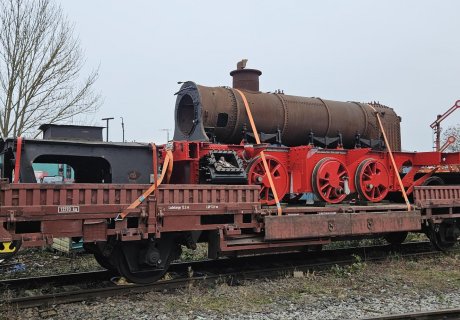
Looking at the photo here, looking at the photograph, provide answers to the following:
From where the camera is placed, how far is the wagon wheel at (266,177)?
8453mm

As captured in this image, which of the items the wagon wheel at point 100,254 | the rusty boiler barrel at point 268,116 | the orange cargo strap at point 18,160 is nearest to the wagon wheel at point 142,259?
the wagon wheel at point 100,254

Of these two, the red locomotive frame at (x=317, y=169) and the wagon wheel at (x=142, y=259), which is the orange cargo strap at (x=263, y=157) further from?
the wagon wheel at (x=142, y=259)

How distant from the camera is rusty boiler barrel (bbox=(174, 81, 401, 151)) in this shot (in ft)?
29.2

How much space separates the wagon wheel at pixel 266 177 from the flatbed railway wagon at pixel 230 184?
0.08ft

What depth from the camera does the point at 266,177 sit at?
858cm

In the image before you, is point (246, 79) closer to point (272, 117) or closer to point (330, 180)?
point (272, 117)

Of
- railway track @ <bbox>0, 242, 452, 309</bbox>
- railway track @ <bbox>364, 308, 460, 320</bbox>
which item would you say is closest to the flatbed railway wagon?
railway track @ <bbox>0, 242, 452, 309</bbox>

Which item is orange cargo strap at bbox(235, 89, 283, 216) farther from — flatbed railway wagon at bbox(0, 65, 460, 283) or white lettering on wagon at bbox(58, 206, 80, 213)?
white lettering on wagon at bbox(58, 206, 80, 213)

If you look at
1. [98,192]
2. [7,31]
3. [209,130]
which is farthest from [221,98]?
[7,31]

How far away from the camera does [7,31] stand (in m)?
14.7

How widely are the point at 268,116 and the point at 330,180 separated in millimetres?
1844

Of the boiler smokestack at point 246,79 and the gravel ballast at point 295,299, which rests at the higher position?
the boiler smokestack at point 246,79

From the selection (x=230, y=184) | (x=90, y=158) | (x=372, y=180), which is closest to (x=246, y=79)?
(x=230, y=184)

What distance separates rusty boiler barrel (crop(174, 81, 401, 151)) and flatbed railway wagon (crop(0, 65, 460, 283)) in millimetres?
27
